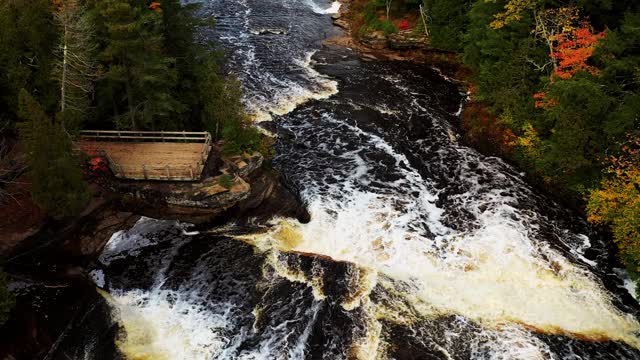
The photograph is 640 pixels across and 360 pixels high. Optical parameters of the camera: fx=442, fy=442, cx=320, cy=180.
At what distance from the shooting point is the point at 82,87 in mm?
26375

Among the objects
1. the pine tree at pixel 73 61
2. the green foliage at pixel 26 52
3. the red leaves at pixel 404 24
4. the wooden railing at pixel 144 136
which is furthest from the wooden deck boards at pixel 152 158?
the red leaves at pixel 404 24

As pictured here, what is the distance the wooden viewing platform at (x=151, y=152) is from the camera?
2797 centimetres

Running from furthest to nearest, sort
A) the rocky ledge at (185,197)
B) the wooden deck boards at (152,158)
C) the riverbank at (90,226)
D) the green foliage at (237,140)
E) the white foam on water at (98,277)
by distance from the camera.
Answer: the green foliage at (237,140) → the wooden deck boards at (152,158) → the rocky ledge at (185,197) → the white foam on water at (98,277) → the riverbank at (90,226)

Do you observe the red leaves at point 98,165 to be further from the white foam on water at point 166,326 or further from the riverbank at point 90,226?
the white foam on water at point 166,326

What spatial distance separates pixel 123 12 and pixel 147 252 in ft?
46.1

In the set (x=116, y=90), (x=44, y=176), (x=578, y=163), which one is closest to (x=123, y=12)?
(x=116, y=90)

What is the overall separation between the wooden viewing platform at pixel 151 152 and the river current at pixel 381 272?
10.6ft

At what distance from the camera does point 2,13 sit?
26.4 meters

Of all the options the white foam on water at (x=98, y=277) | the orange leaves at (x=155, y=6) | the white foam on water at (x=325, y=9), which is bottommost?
the white foam on water at (x=98, y=277)

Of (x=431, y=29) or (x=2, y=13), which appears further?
(x=431, y=29)

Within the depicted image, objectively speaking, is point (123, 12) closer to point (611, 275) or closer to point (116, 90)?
point (116, 90)

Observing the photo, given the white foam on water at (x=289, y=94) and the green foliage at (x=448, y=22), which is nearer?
→ the white foam on water at (x=289, y=94)

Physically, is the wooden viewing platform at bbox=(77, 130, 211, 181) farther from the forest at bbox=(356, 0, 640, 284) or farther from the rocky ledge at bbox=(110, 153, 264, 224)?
the forest at bbox=(356, 0, 640, 284)

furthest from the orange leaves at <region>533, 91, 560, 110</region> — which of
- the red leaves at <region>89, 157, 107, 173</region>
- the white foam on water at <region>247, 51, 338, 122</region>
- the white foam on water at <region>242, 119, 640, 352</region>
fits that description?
the red leaves at <region>89, 157, 107, 173</region>
